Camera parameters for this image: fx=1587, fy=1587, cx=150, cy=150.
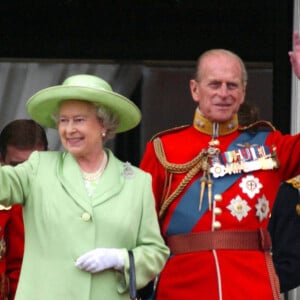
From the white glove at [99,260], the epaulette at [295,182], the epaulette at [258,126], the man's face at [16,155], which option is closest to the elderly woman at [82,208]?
the white glove at [99,260]

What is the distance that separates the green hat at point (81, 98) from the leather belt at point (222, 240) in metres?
0.63

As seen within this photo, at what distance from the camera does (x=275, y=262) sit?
7.17 meters

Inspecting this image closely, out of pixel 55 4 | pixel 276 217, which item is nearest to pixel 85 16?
pixel 55 4

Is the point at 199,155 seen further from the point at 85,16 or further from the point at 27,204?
the point at 85,16

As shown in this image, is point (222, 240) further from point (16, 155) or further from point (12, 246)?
point (16, 155)

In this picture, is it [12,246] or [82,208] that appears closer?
[82,208]

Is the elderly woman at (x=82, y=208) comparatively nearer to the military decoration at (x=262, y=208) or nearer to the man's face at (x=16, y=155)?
the military decoration at (x=262, y=208)

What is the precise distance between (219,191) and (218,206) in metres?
0.07

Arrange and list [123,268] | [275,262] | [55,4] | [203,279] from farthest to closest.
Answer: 1. [55,4]
2. [275,262]
3. [203,279]
4. [123,268]

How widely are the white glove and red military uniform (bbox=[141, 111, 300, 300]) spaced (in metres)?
0.77

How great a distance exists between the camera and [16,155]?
7.29 meters

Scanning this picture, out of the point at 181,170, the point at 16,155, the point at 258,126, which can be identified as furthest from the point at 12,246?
the point at 258,126

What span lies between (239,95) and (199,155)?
0.31m

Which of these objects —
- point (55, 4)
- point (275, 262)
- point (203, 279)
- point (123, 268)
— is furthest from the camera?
point (55, 4)
